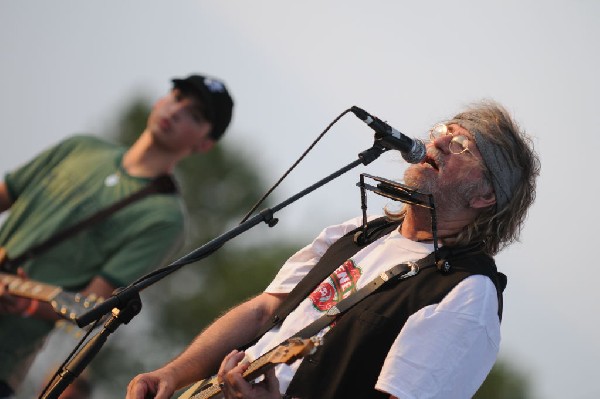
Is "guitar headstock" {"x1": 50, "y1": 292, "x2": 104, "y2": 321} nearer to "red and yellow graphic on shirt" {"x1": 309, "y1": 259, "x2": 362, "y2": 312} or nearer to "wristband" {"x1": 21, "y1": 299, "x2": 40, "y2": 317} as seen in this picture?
"wristband" {"x1": 21, "y1": 299, "x2": 40, "y2": 317}

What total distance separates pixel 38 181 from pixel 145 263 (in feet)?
3.07

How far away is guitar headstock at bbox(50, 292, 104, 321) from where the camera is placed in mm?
6059

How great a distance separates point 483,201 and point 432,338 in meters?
0.89

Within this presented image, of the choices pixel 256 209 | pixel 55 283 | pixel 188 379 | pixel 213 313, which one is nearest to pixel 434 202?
pixel 256 209

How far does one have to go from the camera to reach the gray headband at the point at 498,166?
472cm

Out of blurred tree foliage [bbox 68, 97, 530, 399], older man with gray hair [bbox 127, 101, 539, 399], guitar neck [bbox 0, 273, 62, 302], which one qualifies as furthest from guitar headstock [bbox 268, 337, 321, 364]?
blurred tree foliage [bbox 68, 97, 530, 399]

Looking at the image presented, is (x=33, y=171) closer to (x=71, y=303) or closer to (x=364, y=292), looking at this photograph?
(x=71, y=303)

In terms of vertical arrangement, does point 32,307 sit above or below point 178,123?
below

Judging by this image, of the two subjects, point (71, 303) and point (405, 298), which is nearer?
point (405, 298)

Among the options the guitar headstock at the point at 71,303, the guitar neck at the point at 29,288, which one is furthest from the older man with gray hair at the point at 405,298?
the guitar neck at the point at 29,288

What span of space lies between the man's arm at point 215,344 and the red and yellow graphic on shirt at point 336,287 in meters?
0.35

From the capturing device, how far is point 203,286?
28.7 metres

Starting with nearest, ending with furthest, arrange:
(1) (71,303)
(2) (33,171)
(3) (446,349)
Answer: (3) (446,349) → (1) (71,303) → (2) (33,171)

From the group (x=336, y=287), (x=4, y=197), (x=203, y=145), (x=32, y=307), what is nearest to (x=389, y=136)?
(x=336, y=287)
